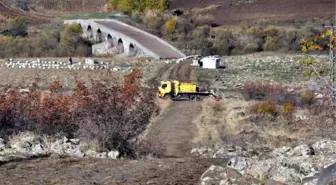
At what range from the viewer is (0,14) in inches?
3408

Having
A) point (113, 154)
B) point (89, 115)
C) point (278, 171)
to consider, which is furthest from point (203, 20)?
point (278, 171)

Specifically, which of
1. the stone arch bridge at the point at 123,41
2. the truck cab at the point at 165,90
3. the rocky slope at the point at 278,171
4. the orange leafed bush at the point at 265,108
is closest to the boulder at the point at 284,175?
the rocky slope at the point at 278,171

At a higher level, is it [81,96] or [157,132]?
[81,96]

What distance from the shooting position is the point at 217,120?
2633 cm

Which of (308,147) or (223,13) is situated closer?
(308,147)

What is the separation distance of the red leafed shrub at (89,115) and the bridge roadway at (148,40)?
115 feet

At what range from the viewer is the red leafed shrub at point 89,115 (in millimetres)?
12969

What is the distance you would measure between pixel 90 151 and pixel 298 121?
13.1 m

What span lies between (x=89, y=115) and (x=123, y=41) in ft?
151

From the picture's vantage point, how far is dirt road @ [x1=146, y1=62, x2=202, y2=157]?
1960 centimetres

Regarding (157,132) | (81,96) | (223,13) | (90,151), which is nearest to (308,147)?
(90,151)

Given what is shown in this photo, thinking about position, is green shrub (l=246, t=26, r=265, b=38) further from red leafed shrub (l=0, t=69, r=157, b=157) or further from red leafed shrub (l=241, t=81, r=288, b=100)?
red leafed shrub (l=0, t=69, r=157, b=157)

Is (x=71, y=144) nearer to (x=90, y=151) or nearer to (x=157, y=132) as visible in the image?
(x=90, y=151)

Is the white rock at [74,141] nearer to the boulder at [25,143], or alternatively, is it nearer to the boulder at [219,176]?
the boulder at [25,143]
